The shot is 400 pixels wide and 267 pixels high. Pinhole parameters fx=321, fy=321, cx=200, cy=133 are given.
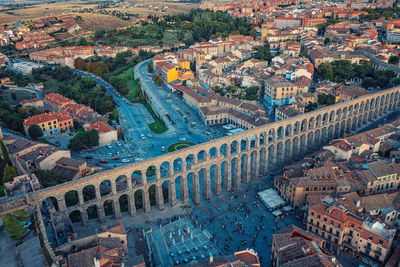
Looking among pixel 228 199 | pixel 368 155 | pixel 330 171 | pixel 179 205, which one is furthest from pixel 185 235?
pixel 368 155

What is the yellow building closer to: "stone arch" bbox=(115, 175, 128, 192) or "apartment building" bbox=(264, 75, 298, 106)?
"stone arch" bbox=(115, 175, 128, 192)

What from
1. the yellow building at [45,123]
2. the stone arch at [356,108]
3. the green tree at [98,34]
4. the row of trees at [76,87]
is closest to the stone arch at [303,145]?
the stone arch at [356,108]

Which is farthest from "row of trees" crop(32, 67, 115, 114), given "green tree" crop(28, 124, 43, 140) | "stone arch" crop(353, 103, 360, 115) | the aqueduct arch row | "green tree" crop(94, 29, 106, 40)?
"stone arch" crop(353, 103, 360, 115)

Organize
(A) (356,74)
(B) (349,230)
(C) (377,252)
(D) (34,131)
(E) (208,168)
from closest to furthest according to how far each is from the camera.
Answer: (C) (377,252) < (B) (349,230) < (E) (208,168) < (D) (34,131) < (A) (356,74)


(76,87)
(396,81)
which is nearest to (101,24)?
(76,87)

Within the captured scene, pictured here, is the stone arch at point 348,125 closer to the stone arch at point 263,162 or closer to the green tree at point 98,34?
the stone arch at point 263,162

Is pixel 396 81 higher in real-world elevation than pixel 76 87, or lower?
higher

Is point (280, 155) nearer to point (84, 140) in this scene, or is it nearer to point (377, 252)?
point (377, 252)

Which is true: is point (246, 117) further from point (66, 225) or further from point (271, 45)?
point (271, 45)
